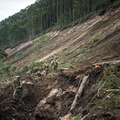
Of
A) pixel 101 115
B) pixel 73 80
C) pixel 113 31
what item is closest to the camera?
pixel 101 115

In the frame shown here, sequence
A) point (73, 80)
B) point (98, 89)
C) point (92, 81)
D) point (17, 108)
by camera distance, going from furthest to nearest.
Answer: point (17, 108), point (73, 80), point (92, 81), point (98, 89)

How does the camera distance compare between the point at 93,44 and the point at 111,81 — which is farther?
the point at 93,44

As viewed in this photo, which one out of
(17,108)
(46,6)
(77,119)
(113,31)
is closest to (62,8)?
(46,6)

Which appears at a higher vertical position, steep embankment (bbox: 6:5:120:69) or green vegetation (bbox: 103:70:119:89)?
green vegetation (bbox: 103:70:119:89)

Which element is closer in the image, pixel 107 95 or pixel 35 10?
pixel 107 95

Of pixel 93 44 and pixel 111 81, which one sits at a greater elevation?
pixel 111 81

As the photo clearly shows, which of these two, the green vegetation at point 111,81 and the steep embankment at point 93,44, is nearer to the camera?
the green vegetation at point 111,81

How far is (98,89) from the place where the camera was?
16.0 ft

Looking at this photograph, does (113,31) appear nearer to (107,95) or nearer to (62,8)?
(107,95)

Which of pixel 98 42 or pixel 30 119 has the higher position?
pixel 98 42

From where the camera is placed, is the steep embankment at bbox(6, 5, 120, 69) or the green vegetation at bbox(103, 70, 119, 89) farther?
the steep embankment at bbox(6, 5, 120, 69)

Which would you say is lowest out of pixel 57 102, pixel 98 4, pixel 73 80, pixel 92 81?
pixel 57 102

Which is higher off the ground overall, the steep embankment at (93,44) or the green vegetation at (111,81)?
the green vegetation at (111,81)

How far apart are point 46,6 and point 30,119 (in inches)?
2204
